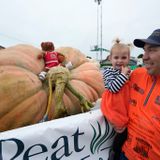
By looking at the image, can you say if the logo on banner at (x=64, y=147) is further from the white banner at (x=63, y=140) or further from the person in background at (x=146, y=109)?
the person in background at (x=146, y=109)

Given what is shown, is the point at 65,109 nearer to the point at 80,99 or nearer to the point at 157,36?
the point at 80,99

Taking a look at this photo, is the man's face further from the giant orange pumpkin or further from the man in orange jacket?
the giant orange pumpkin

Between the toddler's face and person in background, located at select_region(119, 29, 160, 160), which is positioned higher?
the toddler's face

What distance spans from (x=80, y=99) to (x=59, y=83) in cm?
21

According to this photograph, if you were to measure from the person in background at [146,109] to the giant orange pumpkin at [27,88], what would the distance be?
0.43 metres

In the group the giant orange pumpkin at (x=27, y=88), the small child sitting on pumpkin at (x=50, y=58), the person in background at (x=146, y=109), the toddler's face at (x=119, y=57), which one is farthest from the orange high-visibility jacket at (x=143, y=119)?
the small child sitting on pumpkin at (x=50, y=58)

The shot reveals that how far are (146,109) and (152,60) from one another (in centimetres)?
33

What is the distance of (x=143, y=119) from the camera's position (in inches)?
79.7

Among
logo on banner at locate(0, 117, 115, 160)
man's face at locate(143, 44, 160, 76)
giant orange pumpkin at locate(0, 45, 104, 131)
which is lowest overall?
logo on banner at locate(0, 117, 115, 160)

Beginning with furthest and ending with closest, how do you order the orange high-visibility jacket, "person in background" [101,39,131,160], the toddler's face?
the toddler's face → "person in background" [101,39,131,160] → the orange high-visibility jacket

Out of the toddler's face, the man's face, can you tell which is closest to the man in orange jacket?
the man's face

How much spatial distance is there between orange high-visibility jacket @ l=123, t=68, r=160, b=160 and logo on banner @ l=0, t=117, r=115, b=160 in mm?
191

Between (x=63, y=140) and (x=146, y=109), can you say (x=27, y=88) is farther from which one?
(x=146, y=109)

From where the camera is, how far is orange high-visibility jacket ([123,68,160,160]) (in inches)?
77.7
